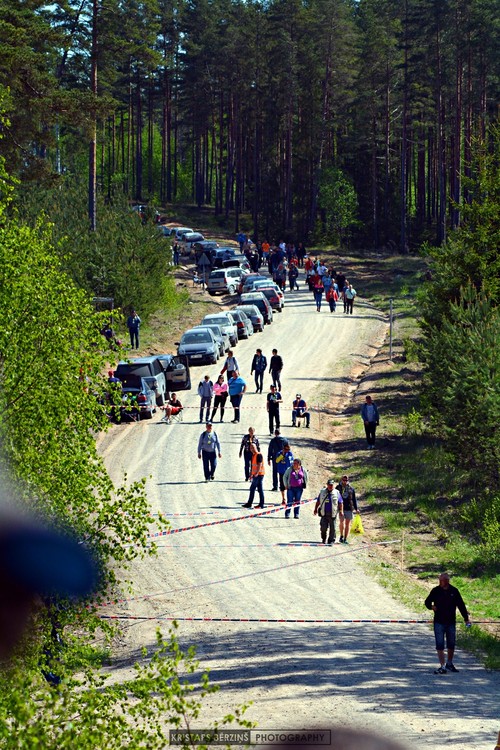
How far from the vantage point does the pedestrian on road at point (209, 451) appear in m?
28.4

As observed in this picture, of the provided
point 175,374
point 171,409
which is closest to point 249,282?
point 175,374

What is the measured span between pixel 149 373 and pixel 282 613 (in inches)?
673

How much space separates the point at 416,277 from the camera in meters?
69.4

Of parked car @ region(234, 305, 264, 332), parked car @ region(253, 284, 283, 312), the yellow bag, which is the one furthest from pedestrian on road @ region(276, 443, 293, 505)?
parked car @ region(253, 284, 283, 312)

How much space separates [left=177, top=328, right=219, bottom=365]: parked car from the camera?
4375 centimetres

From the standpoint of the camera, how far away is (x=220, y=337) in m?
46.1

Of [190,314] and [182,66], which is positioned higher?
[182,66]

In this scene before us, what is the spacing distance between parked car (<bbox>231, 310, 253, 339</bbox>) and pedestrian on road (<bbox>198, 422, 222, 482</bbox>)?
21.4m

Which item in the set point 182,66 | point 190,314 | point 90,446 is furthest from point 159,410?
point 182,66

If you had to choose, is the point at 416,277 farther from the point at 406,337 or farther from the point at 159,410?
the point at 159,410

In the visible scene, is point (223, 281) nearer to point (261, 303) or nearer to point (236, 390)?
point (261, 303)

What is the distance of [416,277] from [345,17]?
92.4 feet

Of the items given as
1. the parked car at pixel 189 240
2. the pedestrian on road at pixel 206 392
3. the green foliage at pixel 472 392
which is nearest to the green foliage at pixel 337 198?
the parked car at pixel 189 240

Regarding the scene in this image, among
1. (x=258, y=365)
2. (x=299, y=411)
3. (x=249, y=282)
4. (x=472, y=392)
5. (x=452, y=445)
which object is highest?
(x=249, y=282)
